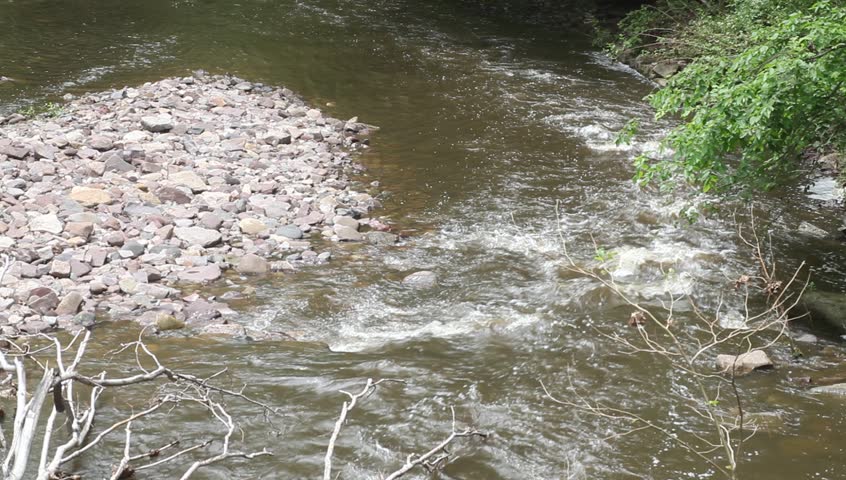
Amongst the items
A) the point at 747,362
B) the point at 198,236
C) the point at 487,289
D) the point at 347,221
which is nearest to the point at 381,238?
the point at 347,221

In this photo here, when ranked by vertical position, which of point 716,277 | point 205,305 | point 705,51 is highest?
point 705,51

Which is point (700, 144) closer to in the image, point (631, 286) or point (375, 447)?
point (631, 286)

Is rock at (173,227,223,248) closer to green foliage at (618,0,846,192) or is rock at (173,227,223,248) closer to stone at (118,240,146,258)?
stone at (118,240,146,258)

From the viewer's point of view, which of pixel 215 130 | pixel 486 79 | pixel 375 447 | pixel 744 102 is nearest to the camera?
pixel 375 447

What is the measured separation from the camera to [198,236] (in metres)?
7.46

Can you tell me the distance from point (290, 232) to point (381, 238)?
93 cm

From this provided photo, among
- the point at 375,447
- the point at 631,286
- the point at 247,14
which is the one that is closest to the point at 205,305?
the point at 375,447

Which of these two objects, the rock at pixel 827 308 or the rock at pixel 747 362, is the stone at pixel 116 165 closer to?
the rock at pixel 747 362

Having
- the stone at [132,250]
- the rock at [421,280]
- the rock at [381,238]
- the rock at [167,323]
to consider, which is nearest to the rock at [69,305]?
the rock at [167,323]

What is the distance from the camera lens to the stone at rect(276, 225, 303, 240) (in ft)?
25.5

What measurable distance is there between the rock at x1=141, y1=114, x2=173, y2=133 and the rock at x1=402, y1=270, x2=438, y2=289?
15.8 feet

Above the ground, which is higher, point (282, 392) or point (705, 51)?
point (705, 51)

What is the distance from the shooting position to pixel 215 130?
10336 mm

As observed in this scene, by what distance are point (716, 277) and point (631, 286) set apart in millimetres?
804
